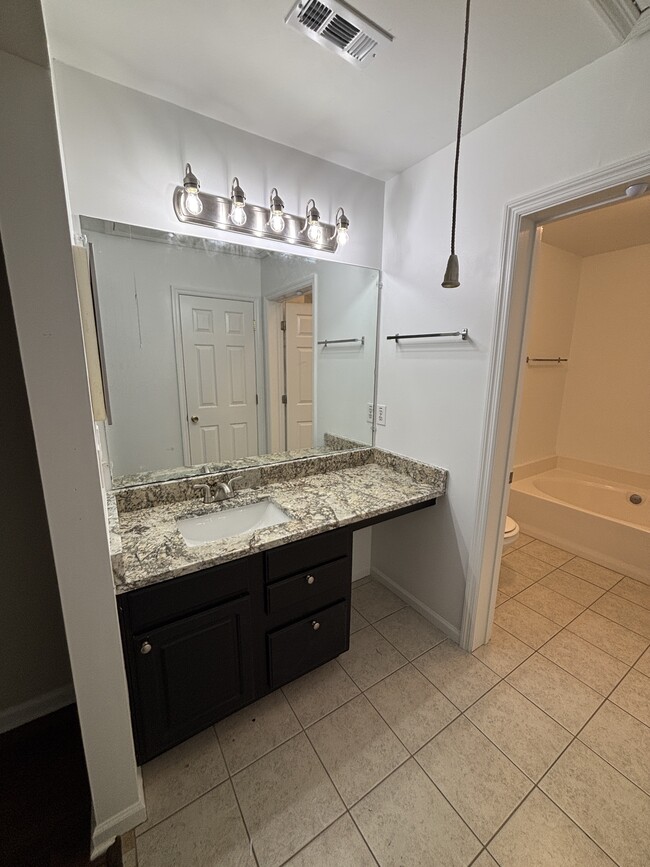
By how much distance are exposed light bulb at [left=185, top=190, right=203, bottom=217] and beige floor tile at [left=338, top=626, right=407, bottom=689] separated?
2133 mm

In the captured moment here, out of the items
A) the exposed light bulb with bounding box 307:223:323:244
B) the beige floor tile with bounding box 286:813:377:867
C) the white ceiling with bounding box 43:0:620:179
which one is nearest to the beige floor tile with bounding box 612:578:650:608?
the beige floor tile with bounding box 286:813:377:867

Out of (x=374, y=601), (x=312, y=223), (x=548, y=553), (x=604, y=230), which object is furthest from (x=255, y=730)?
(x=604, y=230)

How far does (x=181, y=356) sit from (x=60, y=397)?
2.75 feet

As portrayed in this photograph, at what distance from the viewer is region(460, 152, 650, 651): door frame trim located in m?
1.23

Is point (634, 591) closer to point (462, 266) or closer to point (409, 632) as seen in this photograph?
point (409, 632)

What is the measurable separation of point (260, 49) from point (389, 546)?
7.81 ft

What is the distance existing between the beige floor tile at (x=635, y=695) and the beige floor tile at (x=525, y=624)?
1.09 feet

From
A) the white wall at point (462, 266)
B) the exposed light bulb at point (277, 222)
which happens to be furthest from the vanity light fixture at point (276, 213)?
the white wall at point (462, 266)

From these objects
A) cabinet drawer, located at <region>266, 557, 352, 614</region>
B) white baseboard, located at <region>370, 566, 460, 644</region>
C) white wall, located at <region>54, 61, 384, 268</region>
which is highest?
white wall, located at <region>54, 61, 384, 268</region>

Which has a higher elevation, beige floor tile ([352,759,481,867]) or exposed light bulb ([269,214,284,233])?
exposed light bulb ([269,214,284,233])

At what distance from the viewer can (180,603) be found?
1143 millimetres

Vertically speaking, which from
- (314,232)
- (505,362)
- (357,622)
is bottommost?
(357,622)

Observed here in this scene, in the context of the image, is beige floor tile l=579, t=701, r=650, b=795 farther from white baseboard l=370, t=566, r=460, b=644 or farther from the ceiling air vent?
the ceiling air vent

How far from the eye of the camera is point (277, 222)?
1.62 meters
